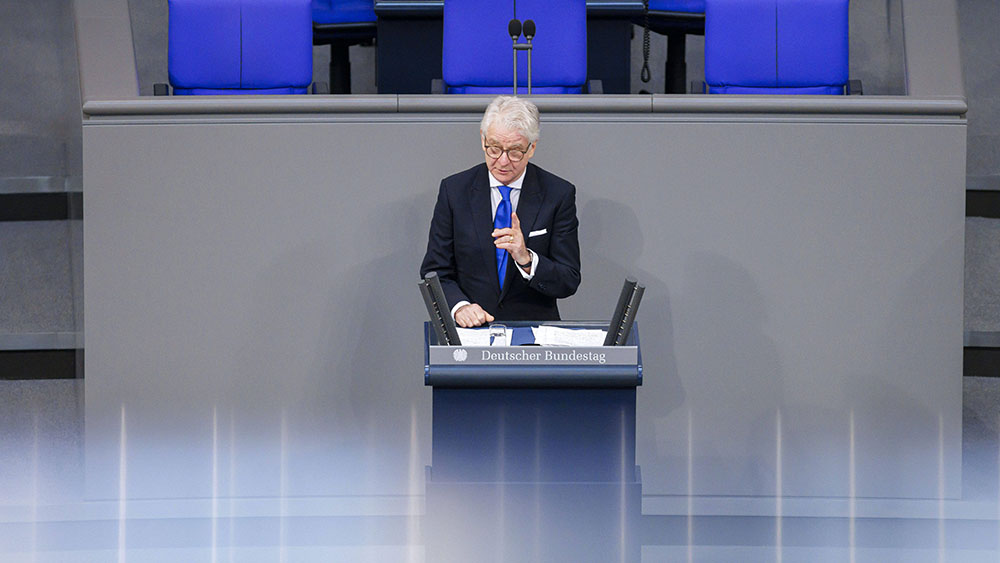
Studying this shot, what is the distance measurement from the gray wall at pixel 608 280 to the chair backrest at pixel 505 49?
2.24 feet

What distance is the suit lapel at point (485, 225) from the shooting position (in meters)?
2.91

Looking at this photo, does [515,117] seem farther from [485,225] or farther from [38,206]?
[38,206]

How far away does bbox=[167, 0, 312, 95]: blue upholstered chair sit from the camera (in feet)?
13.3

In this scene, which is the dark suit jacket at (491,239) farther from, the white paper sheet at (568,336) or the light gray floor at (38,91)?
the light gray floor at (38,91)

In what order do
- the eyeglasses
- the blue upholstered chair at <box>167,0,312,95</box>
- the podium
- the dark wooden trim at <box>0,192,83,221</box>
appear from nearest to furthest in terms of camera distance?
the podium
the eyeglasses
the blue upholstered chair at <box>167,0,312,95</box>
the dark wooden trim at <box>0,192,83,221</box>

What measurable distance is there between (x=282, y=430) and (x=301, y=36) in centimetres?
135

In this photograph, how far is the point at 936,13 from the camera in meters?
3.82

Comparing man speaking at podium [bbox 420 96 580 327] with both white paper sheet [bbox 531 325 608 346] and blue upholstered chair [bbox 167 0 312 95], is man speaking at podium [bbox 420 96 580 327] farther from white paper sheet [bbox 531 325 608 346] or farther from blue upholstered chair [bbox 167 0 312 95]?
blue upholstered chair [bbox 167 0 312 95]

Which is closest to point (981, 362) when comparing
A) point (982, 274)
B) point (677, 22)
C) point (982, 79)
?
point (982, 274)

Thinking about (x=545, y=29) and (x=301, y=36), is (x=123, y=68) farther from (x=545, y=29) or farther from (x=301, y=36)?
(x=545, y=29)

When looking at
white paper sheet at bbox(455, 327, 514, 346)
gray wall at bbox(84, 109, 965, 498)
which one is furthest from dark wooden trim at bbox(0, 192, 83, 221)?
white paper sheet at bbox(455, 327, 514, 346)

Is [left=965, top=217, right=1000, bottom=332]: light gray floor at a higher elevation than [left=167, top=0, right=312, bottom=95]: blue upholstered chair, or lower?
lower

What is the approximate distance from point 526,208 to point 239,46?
1573mm

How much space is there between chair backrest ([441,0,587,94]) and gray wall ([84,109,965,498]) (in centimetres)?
68
